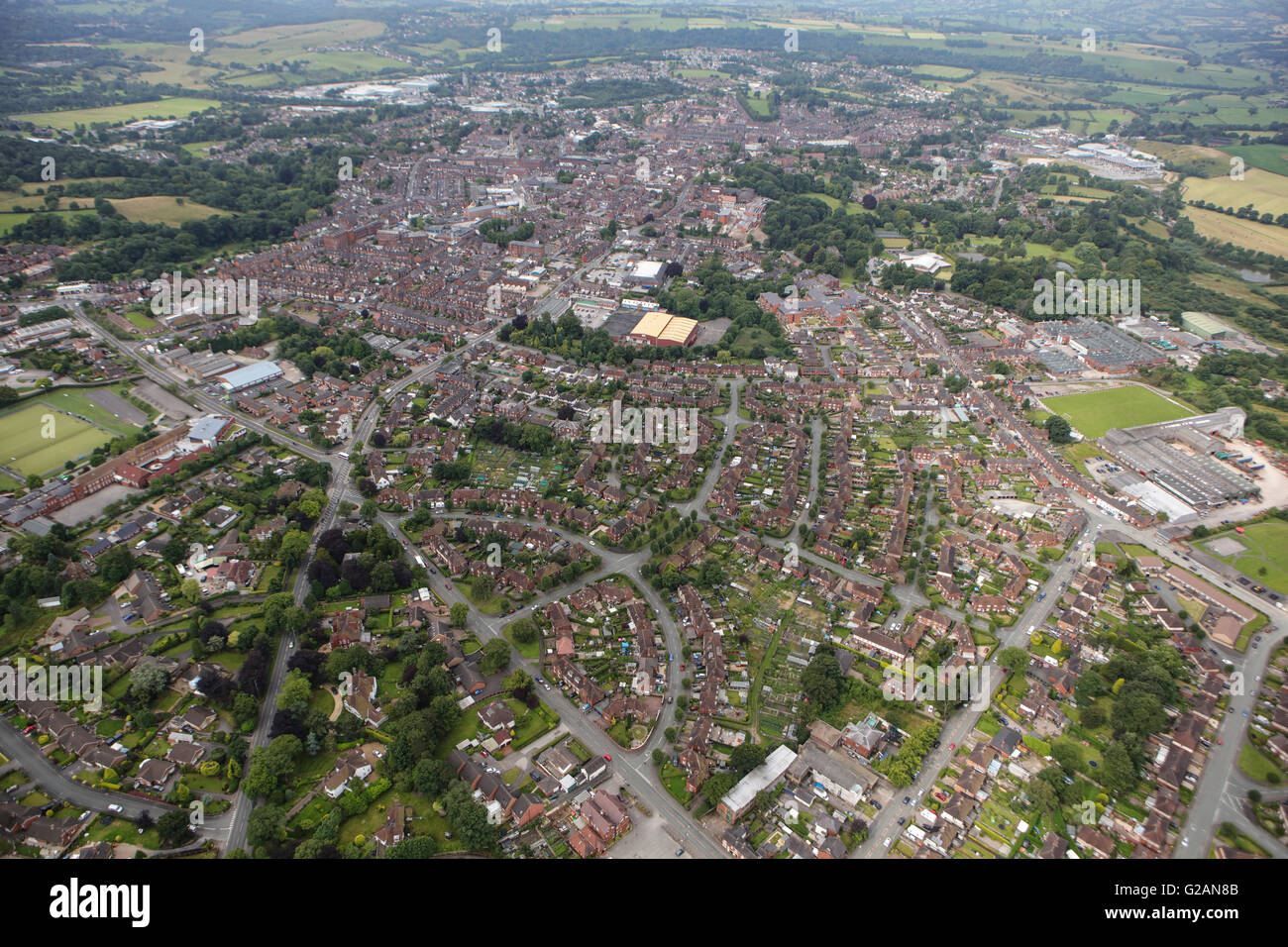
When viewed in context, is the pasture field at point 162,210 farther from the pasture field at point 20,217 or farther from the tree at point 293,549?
the tree at point 293,549

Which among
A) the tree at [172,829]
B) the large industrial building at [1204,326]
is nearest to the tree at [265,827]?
the tree at [172,829]

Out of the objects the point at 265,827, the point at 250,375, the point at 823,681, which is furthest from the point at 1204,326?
the point at 250,375

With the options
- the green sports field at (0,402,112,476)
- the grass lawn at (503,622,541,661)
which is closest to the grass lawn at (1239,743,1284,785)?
the grass lawn at (503,622,541,661)

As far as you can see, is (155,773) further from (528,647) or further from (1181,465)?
(1181,465)

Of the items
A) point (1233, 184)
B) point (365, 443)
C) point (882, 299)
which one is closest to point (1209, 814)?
point (365, 443)

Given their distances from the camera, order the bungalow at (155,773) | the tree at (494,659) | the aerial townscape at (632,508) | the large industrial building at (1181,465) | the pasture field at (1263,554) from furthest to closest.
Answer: the large industrial building at (1181,465) < the pasture field at (1263,554) < the tree at (494,659) < the aerial townscape at (632,508) < the bungalow at (155,773)

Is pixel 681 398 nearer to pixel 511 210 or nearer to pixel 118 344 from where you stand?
pixel 118 344
